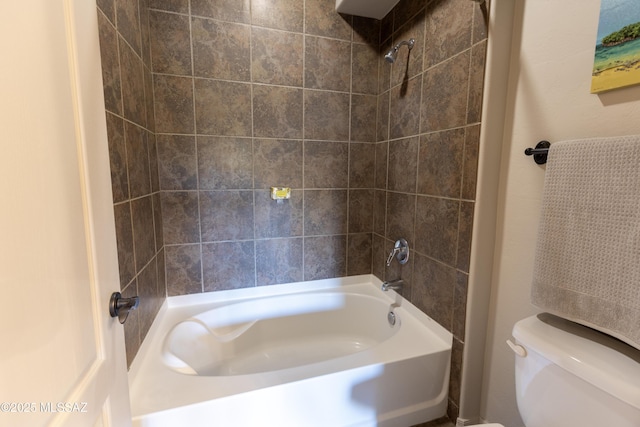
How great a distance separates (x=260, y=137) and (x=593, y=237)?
5.19 ft

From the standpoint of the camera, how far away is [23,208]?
0.42 meters

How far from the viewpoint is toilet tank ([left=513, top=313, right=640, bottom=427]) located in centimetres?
65

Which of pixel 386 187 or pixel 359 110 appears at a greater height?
pixel 359 110

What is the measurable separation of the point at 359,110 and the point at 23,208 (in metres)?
1.80

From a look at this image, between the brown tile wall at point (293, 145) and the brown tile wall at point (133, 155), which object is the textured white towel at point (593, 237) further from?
the brown tile wall at point (133, 155)

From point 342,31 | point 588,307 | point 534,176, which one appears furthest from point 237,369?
point 342,31

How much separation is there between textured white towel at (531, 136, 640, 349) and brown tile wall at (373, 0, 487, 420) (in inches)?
13.8

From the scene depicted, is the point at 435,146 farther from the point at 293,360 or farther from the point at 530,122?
the point at 293,360

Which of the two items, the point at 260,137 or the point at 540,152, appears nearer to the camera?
the point at 540,152

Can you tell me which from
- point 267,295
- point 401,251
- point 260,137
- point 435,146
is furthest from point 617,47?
point 267,295

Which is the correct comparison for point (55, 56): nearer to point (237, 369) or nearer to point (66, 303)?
point (66, 303)

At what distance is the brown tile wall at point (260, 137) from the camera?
1.59 m

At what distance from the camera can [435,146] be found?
1394 millimetres

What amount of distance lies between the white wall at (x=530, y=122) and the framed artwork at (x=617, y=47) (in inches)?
1.2
